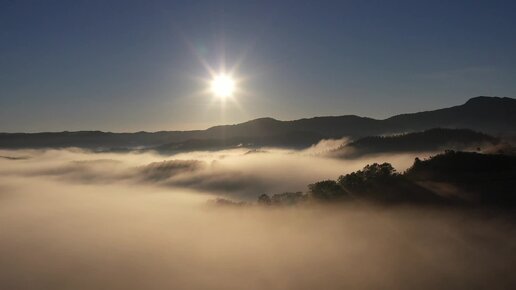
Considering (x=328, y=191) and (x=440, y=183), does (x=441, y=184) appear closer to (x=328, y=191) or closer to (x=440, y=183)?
(x=440, y=183)

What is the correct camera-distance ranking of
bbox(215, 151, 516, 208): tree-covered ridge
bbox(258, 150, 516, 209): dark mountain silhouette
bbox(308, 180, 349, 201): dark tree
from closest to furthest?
1. bbox(258, 150, 516, 209): dark mountain silhouette
2. bbox(215, 151, 516, 208): tree-covered ridge
3. bbox(308, 180, 349, 201): dark tree

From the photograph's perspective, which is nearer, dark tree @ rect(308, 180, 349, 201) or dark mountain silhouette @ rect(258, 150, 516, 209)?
dark mountain silhouette @ rect(258, 150, 516, 209)

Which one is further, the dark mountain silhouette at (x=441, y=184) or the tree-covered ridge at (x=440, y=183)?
the tree-covered ridge at (x=440, y=183)

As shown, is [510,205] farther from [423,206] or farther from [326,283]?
[326,283]

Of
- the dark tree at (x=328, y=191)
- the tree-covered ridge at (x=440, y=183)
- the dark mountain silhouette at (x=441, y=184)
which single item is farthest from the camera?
the dark tree at (x=328, y=191)

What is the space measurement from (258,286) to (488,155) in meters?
107

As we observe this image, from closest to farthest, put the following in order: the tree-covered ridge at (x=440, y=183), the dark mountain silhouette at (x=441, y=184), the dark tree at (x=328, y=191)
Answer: the dark mountain silhouette at (x=441, y=184)
the tree-covered ridge at (x=440, y=183)
the dark tree at (x=328, y=191)

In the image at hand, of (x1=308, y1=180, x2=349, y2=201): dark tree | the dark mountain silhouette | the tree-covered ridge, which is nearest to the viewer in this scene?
the dark mountain silhouette

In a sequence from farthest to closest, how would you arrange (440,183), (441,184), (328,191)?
(328,191), (440,183), (441,184)

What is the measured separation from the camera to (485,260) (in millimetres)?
123125

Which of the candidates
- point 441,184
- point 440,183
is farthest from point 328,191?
point 441,184

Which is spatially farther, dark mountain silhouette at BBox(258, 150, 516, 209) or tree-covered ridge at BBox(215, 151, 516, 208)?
tree-covered ridge at BBox(215, 151, 516, 208)

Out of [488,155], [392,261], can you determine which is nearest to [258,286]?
[392,261]

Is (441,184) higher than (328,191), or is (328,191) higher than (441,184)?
(441,184)
